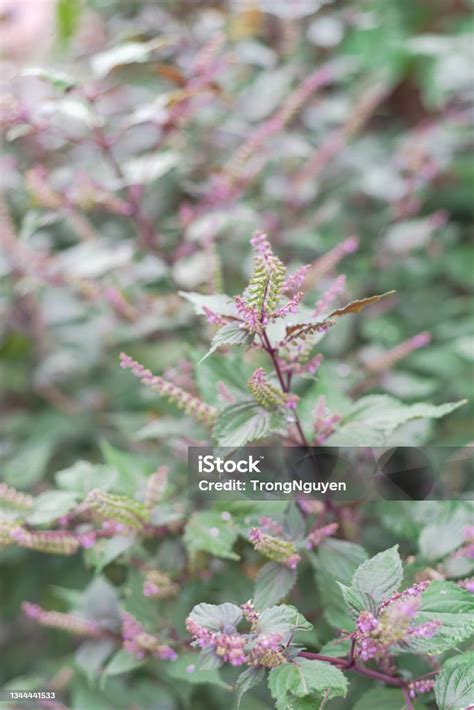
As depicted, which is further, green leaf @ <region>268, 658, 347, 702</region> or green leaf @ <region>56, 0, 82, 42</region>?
green leaf @ <region>56, 0, 82, 42</region>

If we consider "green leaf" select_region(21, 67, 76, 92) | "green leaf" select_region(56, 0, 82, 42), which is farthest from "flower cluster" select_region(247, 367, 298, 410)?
"green leaf" select_region(56, 0, 82, 42)

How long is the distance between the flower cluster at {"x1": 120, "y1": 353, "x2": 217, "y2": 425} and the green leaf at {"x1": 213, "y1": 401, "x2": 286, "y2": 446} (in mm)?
57

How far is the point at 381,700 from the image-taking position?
683mm

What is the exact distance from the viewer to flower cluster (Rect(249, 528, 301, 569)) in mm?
624

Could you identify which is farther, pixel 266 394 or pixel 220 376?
pixel 220 376

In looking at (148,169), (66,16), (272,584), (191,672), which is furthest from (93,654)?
(66,16)

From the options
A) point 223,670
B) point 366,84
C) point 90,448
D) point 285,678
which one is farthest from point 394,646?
point 366,84

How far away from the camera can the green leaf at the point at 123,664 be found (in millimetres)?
760

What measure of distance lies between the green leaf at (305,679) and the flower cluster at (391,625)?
0.03 metres

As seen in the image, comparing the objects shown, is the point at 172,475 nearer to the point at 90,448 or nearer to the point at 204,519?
the point at 204,519

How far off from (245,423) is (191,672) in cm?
28

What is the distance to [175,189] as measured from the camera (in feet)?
4.63

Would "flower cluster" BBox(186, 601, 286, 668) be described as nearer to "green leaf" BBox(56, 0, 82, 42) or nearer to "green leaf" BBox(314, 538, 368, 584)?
"green leaf" BBox(314, 538, 368, 584)

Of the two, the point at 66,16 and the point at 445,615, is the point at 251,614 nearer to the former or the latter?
the point at 445,615
